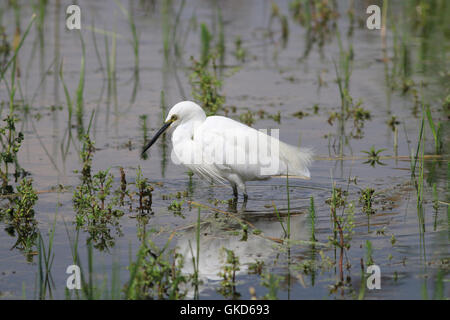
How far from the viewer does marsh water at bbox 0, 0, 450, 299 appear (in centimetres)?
473

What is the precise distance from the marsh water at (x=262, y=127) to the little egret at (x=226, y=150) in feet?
0.83

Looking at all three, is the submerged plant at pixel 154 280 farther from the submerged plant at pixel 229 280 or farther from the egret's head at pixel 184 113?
the egret's head at pixel 184 113

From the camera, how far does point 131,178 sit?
6895mm

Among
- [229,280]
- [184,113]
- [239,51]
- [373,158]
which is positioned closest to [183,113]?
[184,113]

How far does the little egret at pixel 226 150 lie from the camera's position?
6320 mm

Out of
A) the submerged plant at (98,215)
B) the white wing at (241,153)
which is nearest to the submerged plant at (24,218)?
the submerged plant at (98,215)

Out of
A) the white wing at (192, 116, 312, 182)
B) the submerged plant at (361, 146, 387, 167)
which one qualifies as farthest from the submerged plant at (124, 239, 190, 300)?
the submerged plant at (361, 146, 387, 167)

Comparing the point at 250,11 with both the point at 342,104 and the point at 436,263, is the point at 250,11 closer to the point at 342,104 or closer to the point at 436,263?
the point at 342,104

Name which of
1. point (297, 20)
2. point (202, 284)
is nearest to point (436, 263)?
point (202, 284)

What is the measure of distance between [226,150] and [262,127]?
2.40 m

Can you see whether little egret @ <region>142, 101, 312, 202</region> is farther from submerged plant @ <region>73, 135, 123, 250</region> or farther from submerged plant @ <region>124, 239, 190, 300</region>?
submerged plant @ <region>124, 239, 190, 300</region>

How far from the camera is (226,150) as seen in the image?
6.32 m

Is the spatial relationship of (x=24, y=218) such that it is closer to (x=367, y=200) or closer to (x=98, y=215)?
(x=98, y=215)
